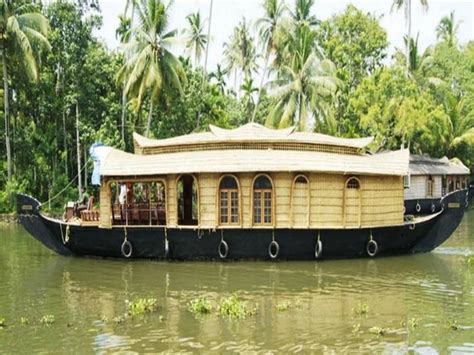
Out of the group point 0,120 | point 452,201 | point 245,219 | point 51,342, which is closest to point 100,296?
point 51,342

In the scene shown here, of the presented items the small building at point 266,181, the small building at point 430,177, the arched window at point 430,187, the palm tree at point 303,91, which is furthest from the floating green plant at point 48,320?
the arched window at point 430,187

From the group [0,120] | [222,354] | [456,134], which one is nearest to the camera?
[222,354]

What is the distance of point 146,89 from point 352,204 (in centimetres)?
1125

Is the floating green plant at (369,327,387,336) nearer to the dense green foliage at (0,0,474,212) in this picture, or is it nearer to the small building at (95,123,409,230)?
the small building at (95,123,409,230)

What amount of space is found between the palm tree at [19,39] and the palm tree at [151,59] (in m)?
2.94

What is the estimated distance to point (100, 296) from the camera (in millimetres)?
10211

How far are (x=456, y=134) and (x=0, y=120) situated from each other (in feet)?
69.7

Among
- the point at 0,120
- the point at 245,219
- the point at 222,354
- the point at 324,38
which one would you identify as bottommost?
the point at 222,354

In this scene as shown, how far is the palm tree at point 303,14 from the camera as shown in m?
30.2

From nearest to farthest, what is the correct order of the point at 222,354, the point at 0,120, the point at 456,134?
the point at 222,354, the point at 0,120, the point at 456,134

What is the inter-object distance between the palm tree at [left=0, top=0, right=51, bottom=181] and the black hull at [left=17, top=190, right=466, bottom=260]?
9.31m

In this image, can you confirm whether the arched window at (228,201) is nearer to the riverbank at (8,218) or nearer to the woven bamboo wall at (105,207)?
the woven bamboo wall at (105,207)

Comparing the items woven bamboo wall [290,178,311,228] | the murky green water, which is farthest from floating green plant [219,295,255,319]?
woven bamboo wall [290,178,311,228]

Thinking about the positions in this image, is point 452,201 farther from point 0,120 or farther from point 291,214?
point 0,120
